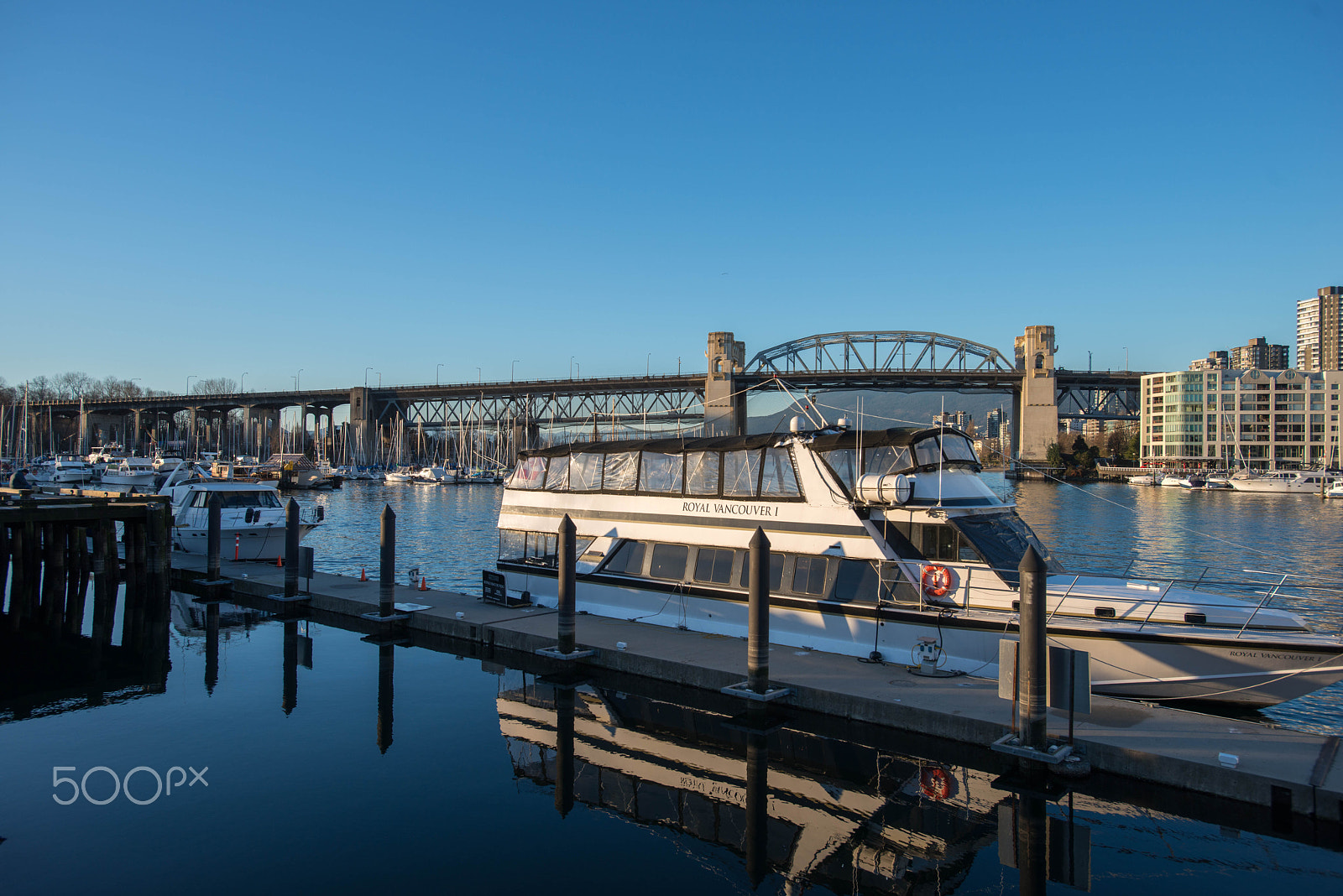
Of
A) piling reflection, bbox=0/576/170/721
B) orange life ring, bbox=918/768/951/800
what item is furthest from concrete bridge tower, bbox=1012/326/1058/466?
orange life ring, bbox=918/768/951/800

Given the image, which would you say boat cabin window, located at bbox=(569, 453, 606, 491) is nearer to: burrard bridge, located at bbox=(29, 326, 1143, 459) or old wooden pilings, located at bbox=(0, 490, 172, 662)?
old wooden pilings, located at bbox=(0, 490, 172, 662)

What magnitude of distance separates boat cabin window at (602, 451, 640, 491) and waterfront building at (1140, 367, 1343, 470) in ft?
572

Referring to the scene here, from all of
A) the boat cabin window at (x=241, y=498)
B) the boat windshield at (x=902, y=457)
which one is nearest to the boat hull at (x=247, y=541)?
the boat cabin window at (x=241, y=498)

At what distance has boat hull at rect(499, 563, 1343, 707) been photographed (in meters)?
13.2

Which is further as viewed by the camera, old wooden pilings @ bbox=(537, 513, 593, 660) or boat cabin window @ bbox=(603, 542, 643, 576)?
boat cabin window @ bbox=(603, 542, 643, 576)

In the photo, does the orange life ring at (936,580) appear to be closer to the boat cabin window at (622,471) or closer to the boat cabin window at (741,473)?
the boat cabin window at (741,473)

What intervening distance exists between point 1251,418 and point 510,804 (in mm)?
194346

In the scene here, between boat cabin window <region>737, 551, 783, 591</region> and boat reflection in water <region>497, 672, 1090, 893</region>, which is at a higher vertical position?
boat cabin window <region>737, 551, 783, 591</region>

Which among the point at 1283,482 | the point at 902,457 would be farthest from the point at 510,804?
the point at 1283,482

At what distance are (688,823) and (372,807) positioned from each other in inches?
179

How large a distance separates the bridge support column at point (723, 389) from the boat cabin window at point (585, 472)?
5402 inches

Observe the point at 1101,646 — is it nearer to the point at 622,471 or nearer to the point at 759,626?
the point at 759,626

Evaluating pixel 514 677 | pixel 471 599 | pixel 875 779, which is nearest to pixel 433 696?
pixel 514 677

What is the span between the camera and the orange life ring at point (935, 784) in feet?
39.1
